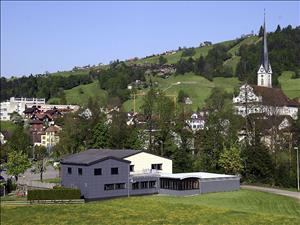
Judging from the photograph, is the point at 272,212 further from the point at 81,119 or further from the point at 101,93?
the point at 101,93

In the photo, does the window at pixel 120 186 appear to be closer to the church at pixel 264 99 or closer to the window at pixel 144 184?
the window at pixel 144 184

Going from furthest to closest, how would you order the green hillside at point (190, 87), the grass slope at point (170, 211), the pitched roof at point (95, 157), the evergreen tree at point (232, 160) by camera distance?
the green hillside at point (190, 87)
the evergreen tree at point (232, 160)
the pitched roof at point (95, 157)
the grass slope at point (170, 211)

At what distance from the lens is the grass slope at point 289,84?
126025 mm

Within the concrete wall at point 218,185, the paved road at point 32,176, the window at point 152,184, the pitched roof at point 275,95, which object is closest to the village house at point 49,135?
the paved road at point 32,176

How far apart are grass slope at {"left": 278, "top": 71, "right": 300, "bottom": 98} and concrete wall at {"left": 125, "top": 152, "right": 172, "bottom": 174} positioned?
78.2m

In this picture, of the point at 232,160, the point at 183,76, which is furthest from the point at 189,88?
the point at 232,160

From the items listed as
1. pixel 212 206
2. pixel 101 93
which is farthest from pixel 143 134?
pixel 101 93

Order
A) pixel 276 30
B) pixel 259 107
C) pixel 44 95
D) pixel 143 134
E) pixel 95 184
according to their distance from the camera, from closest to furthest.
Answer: pixel 95 184 < pixel 143 134 < pixel 259 107 < pixel 44 95 < pixel 276 30

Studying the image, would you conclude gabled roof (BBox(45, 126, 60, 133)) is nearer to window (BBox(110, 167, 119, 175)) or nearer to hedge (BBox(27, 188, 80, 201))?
window (BBox(110, 167, 119, 175))

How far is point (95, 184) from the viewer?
147 feet

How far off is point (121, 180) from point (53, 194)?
22.6 feet

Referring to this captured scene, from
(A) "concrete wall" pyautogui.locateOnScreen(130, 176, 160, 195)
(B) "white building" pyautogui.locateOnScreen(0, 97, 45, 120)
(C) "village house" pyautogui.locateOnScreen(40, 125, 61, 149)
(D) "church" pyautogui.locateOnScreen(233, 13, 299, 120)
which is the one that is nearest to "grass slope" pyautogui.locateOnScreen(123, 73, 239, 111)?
(D) "church" pyautogui.locateOnScreen(233, 13, 299, 120)

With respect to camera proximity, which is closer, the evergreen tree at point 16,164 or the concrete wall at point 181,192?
the concrete wall at point 181,192

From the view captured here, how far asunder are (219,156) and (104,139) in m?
15.5
